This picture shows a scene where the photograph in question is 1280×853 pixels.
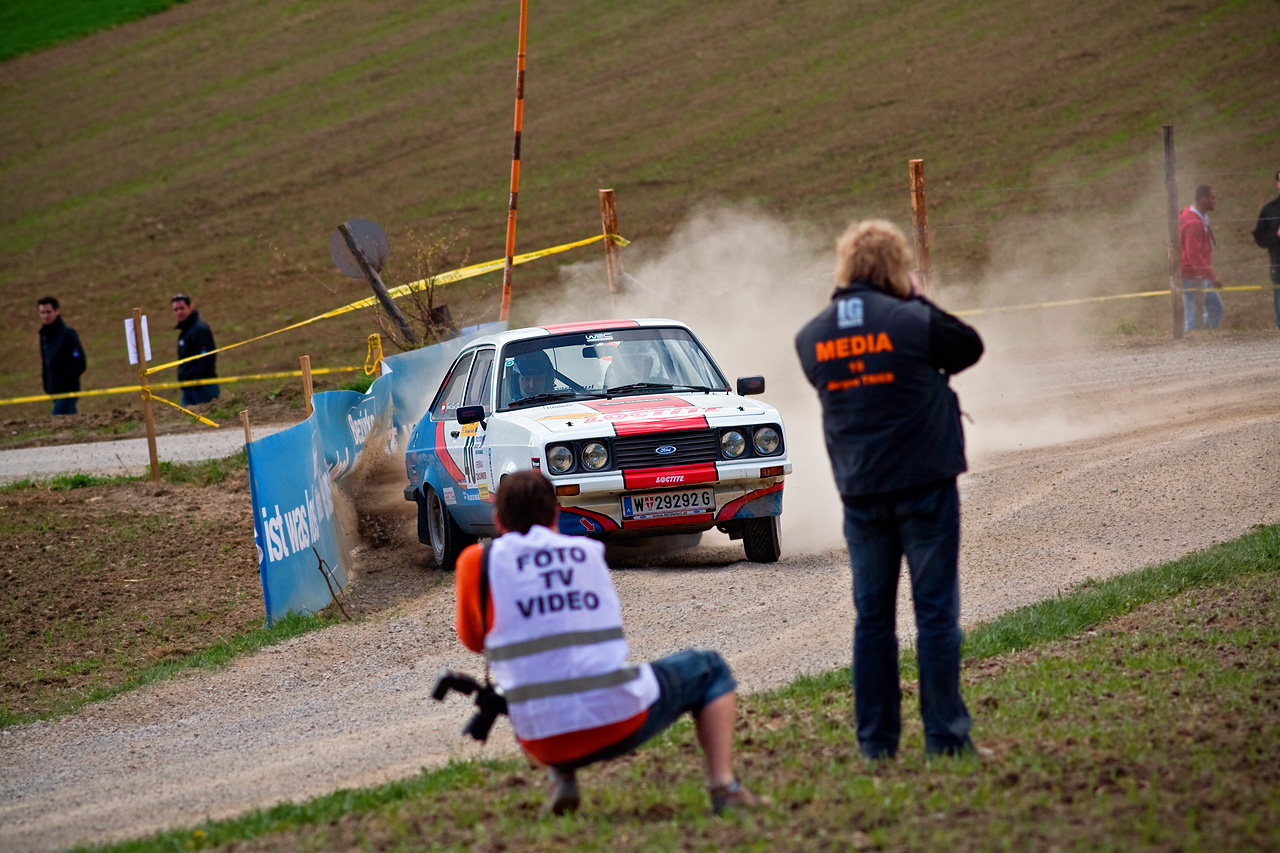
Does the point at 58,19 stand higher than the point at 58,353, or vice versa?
the point at 58,19

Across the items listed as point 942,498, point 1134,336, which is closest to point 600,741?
point 942,498

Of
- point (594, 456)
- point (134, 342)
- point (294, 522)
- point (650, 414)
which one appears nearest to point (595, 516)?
point (594, 456)

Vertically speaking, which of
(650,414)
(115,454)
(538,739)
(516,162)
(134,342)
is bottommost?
(538,739)

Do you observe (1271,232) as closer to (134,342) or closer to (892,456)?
(134,342)

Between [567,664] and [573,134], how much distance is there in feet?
115

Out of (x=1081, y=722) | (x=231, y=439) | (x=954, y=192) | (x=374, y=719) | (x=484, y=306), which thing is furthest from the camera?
(x=954, y=192)

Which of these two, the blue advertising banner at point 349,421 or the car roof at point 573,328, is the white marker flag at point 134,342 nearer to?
the blue advertising banner at point 349,421

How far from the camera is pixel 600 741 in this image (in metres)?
4.21

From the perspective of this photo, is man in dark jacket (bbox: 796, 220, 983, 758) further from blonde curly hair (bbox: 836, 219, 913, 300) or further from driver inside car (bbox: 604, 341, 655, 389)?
driver inside car (bbox: 604, 341, 655, 389)

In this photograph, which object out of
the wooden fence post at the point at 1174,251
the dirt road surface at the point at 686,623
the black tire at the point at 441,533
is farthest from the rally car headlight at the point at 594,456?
the wooden fence post at the point at 1174,251

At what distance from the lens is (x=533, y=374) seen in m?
10.3

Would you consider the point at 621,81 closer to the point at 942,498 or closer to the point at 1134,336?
the point at 1134,336

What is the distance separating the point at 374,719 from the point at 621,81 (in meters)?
36.8

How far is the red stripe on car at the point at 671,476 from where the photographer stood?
30.4 feet
